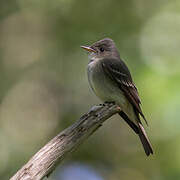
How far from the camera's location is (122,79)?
5.30 meters

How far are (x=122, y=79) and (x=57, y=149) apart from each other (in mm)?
2036

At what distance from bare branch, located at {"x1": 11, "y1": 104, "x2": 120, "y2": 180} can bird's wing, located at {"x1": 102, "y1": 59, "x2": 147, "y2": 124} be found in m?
1.33

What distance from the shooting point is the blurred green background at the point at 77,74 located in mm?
6004

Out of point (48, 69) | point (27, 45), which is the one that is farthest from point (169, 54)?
point (27, 45)

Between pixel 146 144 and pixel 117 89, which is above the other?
pixel 117 89

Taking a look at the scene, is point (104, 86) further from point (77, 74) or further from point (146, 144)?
point (77, 74)

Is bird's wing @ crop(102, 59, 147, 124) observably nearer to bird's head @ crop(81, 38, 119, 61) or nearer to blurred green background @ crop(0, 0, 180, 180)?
bird's head @ crop(81, 38, 119, 61)

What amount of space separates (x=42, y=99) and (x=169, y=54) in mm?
2053

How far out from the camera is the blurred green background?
6.00 meters

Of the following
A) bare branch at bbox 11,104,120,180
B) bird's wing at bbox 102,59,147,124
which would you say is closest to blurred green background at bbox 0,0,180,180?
bird's wing at bbox 102,59,147,124

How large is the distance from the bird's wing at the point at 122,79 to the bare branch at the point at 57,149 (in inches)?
52.5

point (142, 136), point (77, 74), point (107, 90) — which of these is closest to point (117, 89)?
point (107, 90)

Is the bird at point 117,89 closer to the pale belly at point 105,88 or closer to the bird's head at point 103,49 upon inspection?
the pale belly at point 105,88

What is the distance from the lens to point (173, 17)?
7012mm
